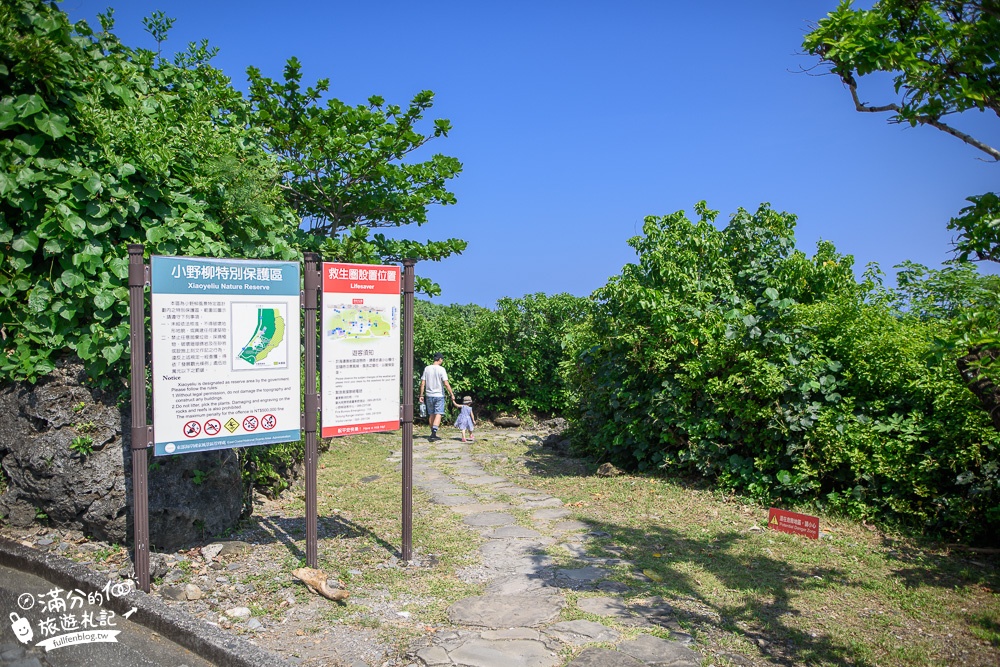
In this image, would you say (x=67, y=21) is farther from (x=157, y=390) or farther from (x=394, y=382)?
(x=394, y=382)

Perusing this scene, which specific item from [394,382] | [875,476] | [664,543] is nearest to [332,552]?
[394,382]

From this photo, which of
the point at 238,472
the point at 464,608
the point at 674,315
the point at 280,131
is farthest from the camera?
the point at 280,131

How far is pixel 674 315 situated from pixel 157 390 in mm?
6069

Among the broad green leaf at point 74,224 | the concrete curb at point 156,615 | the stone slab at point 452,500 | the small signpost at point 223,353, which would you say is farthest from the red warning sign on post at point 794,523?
the broad green leaf at point 74,224

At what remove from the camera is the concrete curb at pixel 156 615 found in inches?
146

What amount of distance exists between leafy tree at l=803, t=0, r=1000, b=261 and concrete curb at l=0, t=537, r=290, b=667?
4562 millimetres

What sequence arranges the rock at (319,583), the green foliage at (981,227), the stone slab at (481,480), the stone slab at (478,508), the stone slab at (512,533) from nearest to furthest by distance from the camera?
the green foliage at (981,227) < the rock at (319,583) < the stone slab at (512,533) < the stone slab at (478,508) < the stone slab at (481,480)

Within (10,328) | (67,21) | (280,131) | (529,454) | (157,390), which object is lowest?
(529,454)

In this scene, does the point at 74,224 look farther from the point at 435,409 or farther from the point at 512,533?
the point at 435,409

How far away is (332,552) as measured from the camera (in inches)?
219

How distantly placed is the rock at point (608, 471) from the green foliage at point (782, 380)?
343mm

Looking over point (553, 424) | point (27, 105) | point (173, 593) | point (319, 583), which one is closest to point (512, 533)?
point (319, 583)

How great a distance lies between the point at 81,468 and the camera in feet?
16.6

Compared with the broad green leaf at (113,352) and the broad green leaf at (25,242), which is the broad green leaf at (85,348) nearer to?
the broad green leaf at (113,352)
